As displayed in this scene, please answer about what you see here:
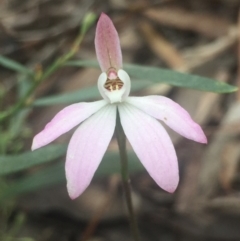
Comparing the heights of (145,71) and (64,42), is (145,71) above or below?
below

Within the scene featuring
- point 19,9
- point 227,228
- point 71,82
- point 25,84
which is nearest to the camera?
point 227,228

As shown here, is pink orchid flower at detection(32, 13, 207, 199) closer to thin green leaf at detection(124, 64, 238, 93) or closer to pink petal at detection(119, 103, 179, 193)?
pink petal at detection(119, 103, 179, 193)

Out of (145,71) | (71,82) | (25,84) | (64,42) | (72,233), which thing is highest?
(64,42)

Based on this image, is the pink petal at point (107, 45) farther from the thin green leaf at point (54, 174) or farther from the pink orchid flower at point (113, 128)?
the thin green leaf at point (54, 174)

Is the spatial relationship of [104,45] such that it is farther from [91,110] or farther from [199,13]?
[199,13]

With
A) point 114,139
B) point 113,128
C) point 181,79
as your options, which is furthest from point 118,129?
point 114,139

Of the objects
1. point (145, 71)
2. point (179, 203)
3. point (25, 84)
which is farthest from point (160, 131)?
point (25, 84)
